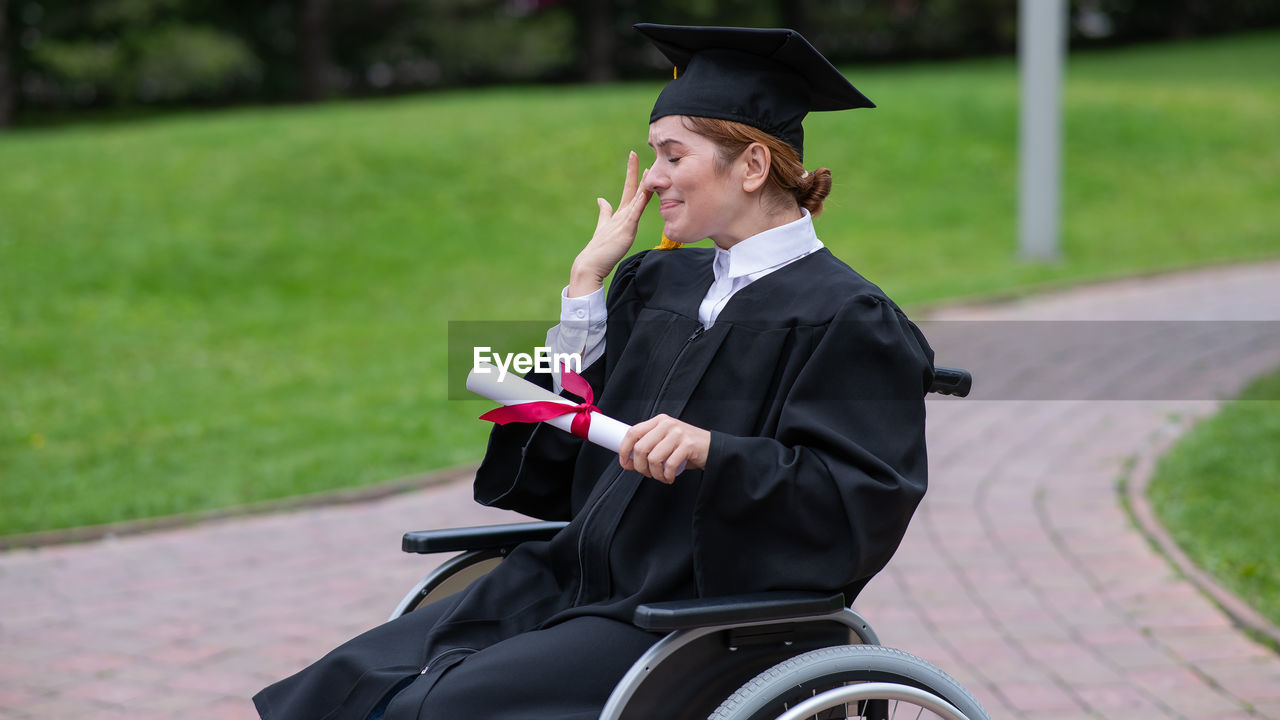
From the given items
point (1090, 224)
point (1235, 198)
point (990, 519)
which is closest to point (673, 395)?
point (990, 519)

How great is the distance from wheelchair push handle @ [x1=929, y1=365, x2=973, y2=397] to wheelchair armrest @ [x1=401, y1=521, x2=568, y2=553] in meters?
0.75

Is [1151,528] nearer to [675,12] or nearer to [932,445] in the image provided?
[932,445]

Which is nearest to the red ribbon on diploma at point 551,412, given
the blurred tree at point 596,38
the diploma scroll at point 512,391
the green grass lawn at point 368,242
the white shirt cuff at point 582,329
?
the diploma scroll at point 512,391

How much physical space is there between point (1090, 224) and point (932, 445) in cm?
827

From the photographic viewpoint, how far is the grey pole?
10953 mm

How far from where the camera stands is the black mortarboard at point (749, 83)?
218 centimetres

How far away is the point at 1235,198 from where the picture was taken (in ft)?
48.5

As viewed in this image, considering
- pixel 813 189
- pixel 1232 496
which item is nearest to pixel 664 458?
pixel 813 189

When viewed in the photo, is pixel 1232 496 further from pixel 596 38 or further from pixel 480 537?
pixel 596 38

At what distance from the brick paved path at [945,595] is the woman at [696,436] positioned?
163 cm

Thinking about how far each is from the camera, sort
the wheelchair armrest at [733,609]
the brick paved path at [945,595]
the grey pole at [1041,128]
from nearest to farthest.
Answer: the wheelchair armrest at [733,609], the brick paved path at [945,595], the grey pole at [1041,128]

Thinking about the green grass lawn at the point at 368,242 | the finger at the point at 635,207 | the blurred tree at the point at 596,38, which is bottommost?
the green grass lawn at the point at 368,242

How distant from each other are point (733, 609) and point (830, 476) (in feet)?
0.81

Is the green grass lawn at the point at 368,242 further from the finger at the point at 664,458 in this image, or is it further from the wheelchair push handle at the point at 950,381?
the finger at the point at 664,458
